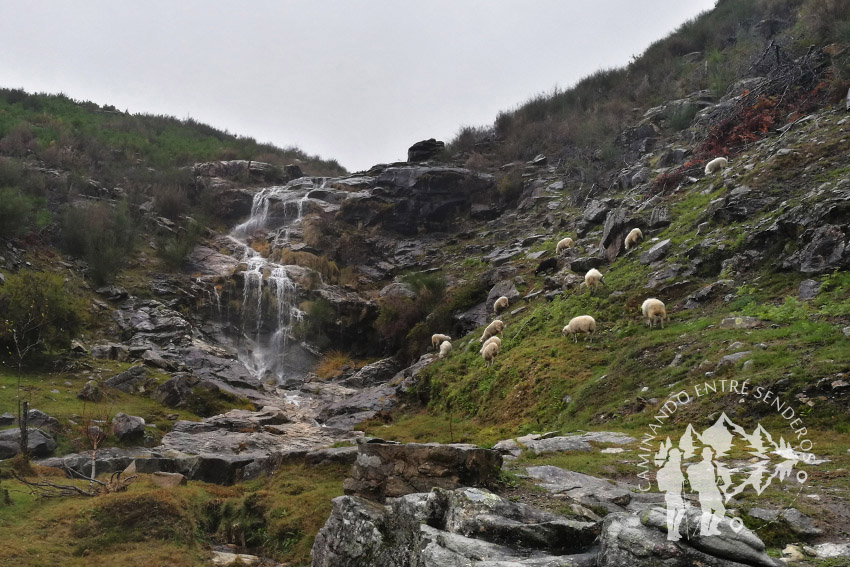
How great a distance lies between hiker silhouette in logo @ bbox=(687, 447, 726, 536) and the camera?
4211 millimetres

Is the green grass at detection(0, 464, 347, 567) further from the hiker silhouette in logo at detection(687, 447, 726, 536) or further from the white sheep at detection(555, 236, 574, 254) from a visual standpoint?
the white sheep at detection(555, 236, 574, 254)

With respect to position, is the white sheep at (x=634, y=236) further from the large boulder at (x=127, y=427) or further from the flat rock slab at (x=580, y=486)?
the large boulder at (x=127, y=427)

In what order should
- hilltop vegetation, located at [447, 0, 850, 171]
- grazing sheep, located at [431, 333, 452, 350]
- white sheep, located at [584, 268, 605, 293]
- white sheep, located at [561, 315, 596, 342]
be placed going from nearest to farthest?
white sheep, located at [561, 315, 596, 342] → white sheep, located at [584, 268, 605, 293] → grazing sheep, located at [431, 333, 452, 350] → hilltop vegetation, located at [447, 0, 850, 171]

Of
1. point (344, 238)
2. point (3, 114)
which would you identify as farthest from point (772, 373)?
point (3, 114)

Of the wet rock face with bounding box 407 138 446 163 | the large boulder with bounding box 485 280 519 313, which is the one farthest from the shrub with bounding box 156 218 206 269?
the large boulder with bounding box 485 280 519 313

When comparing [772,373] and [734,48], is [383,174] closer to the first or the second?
[734,48]

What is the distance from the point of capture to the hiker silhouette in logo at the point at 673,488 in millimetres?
4288

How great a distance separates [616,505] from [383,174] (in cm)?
4442

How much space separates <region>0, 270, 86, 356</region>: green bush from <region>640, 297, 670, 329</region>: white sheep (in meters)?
21.5

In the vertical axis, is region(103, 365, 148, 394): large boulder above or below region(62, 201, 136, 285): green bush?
below

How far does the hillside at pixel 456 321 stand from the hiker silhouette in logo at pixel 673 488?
150 millimetres

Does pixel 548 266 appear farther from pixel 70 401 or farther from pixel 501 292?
pixel 70 401

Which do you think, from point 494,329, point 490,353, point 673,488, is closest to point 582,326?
point 490,353

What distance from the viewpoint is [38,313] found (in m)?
21.1
